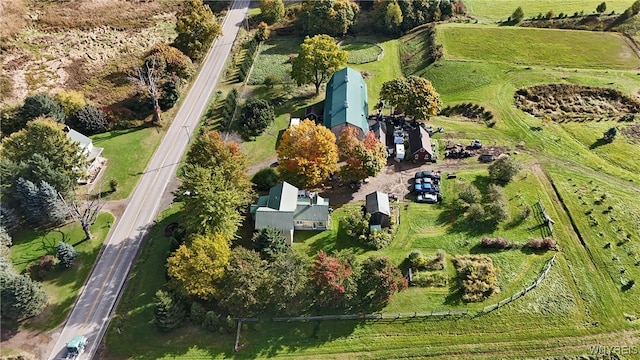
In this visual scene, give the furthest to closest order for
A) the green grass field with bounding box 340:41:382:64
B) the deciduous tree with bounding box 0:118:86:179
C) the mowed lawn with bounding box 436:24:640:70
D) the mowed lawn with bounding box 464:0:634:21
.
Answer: the mowed lawn with bounding box 464:0:634:21 → the green grass field with bounding box 340:41:382:64 → the mowed lawn with bounding box 436:24:640:70 → the deciduous tree with bounding box 0:118:86:179

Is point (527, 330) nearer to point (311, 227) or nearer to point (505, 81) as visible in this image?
point (311, 227)

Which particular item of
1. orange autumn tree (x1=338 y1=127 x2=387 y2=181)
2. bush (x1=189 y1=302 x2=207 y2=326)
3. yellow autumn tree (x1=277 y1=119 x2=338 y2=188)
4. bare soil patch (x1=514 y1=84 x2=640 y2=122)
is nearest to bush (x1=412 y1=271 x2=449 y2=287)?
orange autumn tree (x1=338 y1=127 x2=387 y2=181)

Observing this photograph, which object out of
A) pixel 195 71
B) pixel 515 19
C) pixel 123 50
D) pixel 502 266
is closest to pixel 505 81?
pixel 515 19

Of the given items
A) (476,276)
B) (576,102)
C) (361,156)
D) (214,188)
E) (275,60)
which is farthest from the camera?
(275,60)

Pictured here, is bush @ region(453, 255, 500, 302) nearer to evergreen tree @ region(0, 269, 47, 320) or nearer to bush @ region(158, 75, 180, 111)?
evergreen tree @ region(0, 269, 47, 320)

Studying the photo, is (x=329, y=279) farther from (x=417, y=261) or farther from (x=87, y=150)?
(x=87, y=150)

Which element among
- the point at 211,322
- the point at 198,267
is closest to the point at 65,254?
the point at 198,267
